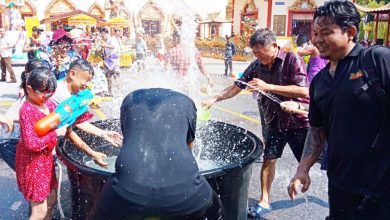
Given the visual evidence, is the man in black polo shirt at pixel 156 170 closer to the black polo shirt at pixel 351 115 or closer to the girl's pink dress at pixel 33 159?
the black polo shirt at pixel 351 115

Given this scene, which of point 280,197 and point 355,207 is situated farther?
point 280,197

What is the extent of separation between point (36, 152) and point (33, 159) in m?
0.05

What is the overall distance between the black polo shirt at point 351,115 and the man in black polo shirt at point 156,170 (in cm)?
74

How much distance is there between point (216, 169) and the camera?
8.25ft

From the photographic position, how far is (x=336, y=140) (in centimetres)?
211

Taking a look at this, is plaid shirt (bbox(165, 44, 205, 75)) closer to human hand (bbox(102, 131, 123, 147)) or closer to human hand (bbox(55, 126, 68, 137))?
human hand (bbox(102, 131, 123, 147))

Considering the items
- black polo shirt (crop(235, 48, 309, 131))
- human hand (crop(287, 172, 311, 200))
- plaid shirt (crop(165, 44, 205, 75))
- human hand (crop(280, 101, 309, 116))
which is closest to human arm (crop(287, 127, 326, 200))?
human hand (crop(287, 172, 311, 200))

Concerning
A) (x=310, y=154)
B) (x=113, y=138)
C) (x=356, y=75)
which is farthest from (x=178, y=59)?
(x=356, y=75)

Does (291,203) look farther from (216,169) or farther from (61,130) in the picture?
(61,130)

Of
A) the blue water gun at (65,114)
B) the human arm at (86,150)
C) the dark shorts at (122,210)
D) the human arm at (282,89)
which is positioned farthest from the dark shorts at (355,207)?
the blue water gun at (65,114)

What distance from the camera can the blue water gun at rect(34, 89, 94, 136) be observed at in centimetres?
246

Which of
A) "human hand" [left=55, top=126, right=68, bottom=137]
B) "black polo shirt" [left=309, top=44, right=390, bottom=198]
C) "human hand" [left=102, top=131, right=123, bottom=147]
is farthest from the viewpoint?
"human hand" [left=102, top=131, right=123, bottom=147]

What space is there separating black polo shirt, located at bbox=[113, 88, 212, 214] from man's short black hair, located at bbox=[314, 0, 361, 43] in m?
0.89

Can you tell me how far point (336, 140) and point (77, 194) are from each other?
180 centimetres
